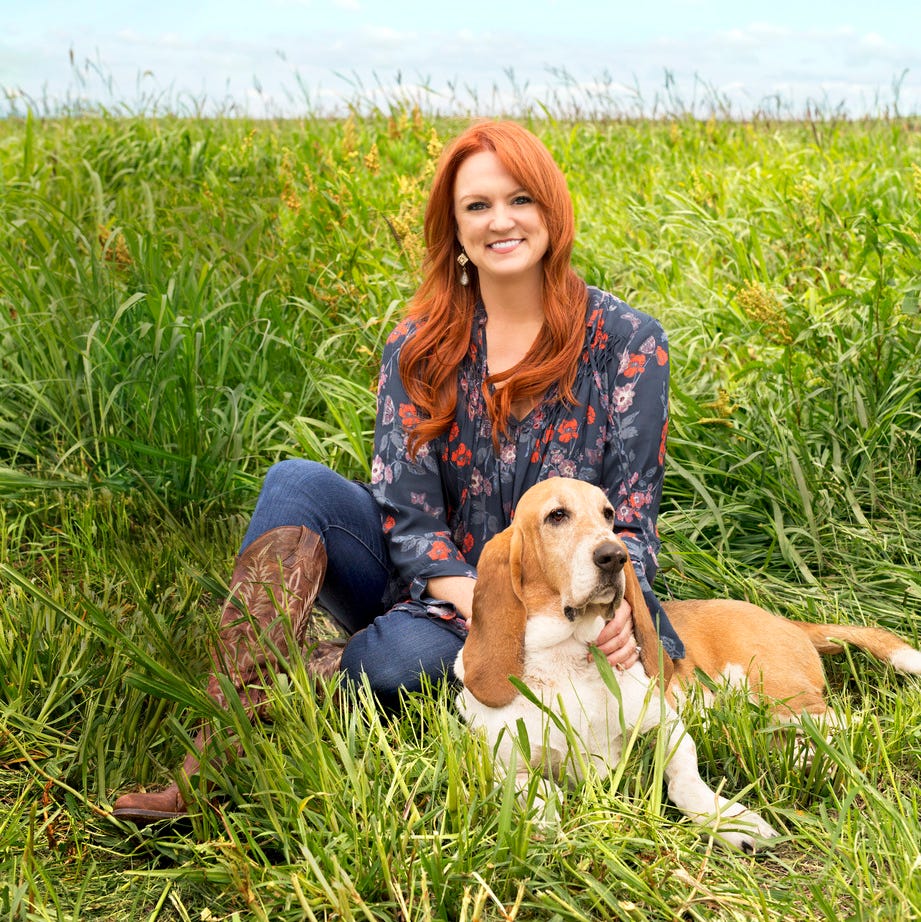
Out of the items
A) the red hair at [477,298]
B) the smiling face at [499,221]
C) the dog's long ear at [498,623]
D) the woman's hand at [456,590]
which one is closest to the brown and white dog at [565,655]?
the dog's long ear at [498,623]

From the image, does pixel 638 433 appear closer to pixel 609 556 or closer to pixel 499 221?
pixel 499 221

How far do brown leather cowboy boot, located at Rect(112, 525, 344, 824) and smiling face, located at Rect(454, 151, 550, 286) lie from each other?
989 millimetres

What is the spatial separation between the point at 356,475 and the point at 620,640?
7.03 feet

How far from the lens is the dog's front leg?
7.75 feet

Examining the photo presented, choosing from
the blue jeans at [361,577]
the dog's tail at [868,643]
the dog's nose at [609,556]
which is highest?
the dog's nose at [609,556]

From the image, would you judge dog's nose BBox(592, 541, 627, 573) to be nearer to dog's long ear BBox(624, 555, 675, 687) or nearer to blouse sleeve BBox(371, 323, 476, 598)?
dog's long ear BBox(624, 555, 675, 687)

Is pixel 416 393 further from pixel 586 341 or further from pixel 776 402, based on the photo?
pixel 776 402

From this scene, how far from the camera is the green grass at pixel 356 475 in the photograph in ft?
7.33

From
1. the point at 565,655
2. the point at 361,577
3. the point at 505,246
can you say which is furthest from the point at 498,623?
the point at 505,246

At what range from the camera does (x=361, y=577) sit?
11.2 feet

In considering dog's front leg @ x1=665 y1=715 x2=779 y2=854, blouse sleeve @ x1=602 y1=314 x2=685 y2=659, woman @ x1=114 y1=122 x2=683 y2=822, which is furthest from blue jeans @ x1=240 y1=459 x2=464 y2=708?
dog's front leg @ x1=665 y1=715 x2=779 y2=854

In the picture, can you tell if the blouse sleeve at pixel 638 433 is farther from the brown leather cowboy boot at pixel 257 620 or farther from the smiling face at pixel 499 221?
the brown leather cowboy boot at pixel 257 620

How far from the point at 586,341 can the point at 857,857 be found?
63.5 inches

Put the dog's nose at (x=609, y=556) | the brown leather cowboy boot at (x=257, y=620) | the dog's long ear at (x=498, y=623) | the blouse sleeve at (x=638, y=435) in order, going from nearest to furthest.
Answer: the dog's nose at (x=609, y=556)
the dog's long ear at (x=498, y=623)
the brown leather cowboy boot at (x=257, y=620)
the blouse sleeve at (x=638, y=435)
